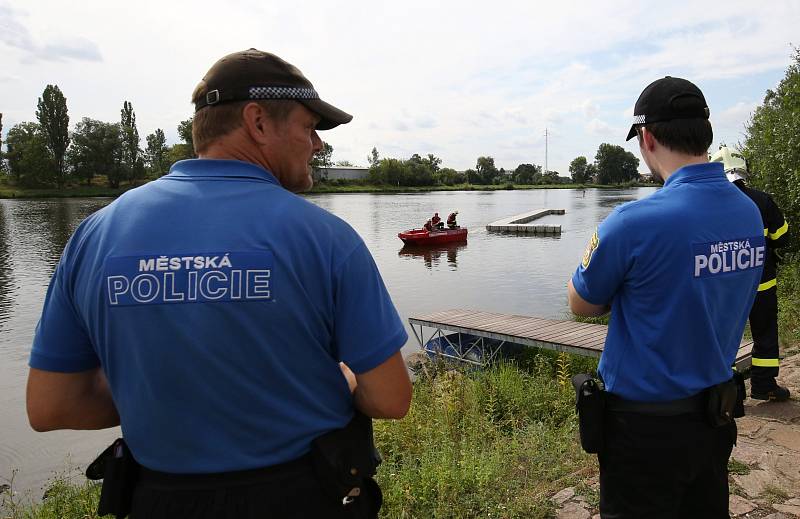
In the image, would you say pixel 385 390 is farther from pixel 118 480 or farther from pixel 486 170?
pixel 486 170

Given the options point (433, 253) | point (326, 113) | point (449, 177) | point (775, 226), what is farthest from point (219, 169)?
point (449, 177)

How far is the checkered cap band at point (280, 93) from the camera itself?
56.4 inches

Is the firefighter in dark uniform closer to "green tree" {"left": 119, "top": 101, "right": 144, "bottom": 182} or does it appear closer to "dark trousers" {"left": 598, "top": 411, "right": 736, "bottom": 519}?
"dark trousers" {"left": 598, "top": 411, "right": 736, "bottom": 519}

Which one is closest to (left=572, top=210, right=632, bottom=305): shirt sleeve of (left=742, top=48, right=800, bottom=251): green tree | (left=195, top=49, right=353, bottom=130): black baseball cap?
(left=195, top=49, right=353, bottom=130): black baseball cap

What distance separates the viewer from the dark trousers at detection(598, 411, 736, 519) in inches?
75.5

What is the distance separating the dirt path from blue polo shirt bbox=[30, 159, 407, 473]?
2305mm

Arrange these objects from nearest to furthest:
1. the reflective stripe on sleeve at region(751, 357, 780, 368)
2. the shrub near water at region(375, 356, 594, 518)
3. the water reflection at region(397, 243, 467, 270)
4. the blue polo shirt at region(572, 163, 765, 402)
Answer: the blue polo shirt at region(572, 163, 765, 402), the shrub near water at region(375, 356, 594, 518), the reflective stripe on sleeve at region(751, 357, 780, 368), the water reflection at region(397, 243, 467, 270)

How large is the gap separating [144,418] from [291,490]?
0.39 m

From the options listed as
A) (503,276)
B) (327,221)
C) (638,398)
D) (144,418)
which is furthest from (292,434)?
(503,276)

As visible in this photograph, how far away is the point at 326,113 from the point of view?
1554mm

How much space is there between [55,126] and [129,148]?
29.3 ft

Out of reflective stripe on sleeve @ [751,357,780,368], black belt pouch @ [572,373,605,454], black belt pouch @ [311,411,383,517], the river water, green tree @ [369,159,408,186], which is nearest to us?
black belt pouch @ [311,411,383,517]

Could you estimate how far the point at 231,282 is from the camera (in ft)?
4.17

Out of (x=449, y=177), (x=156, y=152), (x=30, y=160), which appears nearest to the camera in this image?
(x=30, y=160)
